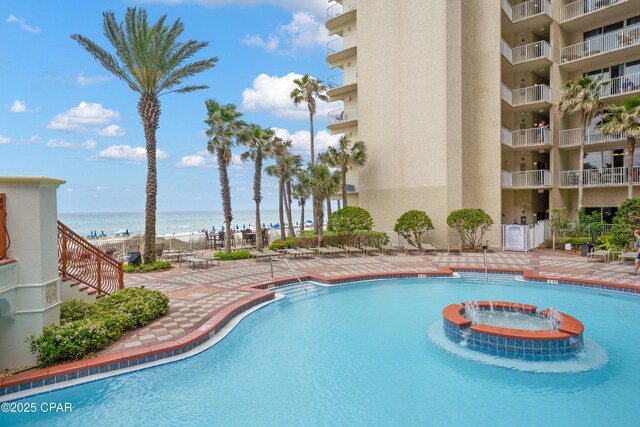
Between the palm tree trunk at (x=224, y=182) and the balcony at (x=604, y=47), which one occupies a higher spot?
the balcony at (x=604, y=47)

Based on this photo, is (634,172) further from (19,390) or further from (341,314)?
(19,390)

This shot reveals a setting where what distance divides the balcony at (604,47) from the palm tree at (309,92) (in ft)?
55.5

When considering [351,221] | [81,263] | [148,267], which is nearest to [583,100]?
[351,221]

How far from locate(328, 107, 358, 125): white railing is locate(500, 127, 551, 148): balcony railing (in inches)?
413

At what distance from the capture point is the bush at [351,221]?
2195 cm

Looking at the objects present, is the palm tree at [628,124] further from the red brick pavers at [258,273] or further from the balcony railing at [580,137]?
the red brick pavers at [258,273]

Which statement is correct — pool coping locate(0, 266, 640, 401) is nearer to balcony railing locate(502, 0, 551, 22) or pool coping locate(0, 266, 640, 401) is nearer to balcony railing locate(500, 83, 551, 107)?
balcony railing locate(500, 83, 551, 107)

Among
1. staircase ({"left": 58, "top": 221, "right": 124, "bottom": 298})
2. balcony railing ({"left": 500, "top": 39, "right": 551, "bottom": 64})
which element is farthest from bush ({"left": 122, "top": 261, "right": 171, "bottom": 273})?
balcony railing ({"left": 500, "top": 39, "right": 551, "bottom": 64})

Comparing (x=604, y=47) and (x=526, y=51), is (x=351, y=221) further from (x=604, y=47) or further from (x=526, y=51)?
(x=604, y=47)

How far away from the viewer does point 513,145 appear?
23.9 meters

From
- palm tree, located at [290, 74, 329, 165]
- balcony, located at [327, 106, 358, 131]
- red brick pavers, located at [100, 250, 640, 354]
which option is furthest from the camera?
palm tree, located at [290, 74, 329, 165]

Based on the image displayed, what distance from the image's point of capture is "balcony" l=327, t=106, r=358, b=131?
28666mm

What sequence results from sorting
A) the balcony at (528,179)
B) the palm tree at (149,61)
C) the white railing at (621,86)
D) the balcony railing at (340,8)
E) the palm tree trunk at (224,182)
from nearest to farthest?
the palm tree at (149,61), the palm tree trunk at (224,182), the white railing at (621,86), the balcony at (528,179), the balcony railing at (340,8)

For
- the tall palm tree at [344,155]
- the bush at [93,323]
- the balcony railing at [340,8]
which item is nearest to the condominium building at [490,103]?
the tall palm tree at [344,155]
